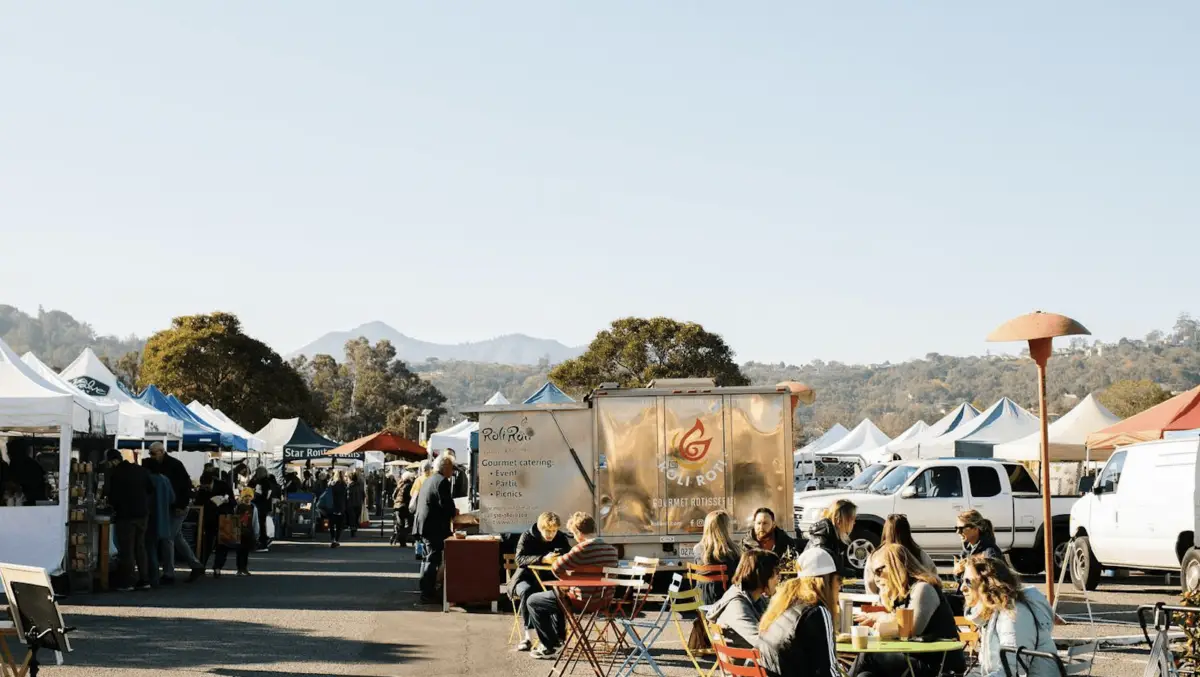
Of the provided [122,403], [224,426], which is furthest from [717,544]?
[224,426]

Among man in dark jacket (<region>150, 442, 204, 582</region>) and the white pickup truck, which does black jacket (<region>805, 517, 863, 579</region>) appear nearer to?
the white pickup truck

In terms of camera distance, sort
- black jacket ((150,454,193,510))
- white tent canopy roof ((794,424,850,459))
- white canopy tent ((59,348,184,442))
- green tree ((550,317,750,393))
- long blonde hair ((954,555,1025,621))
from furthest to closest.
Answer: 1. green tree ((550,317,750,393))
2. white tent canopy roof ((794,424,850,459))
3. white canopy tent ((59,348,184,442))
4. black jacket ((150,454,193,510))
5. long blonde hair ((954,555,1025,621))

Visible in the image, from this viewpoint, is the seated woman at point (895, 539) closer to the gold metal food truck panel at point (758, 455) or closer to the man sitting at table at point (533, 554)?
the man sitting at table at point (533, 554)

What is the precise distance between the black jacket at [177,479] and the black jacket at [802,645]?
49.1 feet

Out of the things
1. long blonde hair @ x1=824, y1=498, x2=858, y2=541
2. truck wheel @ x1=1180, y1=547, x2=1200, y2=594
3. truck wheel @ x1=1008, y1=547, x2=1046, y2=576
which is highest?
long blonde hair @ x1=824, y1=498, x2=858, y2=541

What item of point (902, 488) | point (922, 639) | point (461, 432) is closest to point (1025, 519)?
point (902, 488)

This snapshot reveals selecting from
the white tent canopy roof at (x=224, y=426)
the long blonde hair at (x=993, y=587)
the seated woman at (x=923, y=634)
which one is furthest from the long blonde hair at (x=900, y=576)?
the white tent canopy roof at (x=224, y=426)

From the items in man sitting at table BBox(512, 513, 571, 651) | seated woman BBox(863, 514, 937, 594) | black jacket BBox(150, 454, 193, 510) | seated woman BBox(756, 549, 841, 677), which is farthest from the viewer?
black jacket BBox(150, 454, 193, 510)

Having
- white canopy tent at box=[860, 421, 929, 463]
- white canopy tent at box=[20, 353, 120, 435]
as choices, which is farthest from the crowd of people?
white canopy tent at box=[860, 421, 929, 463]

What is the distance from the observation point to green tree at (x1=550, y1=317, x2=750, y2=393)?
63.2 m

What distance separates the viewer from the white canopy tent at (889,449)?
1682 inches

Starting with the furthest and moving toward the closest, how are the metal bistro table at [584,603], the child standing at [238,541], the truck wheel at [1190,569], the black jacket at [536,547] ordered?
1. the child standing at [238,541]
2. the truck wheel at [1190,569]
3. the black jacket at [536,547]
4. the metal bistro table at [584,603]

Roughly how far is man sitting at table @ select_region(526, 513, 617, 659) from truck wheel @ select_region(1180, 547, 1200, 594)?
818cm

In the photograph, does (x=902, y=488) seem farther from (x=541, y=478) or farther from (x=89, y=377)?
(x=89, y=377)
